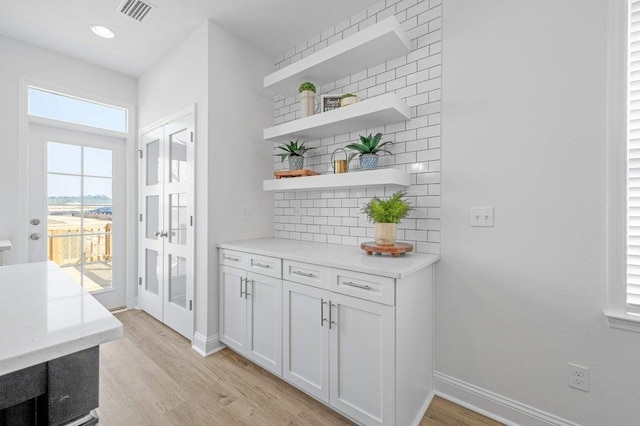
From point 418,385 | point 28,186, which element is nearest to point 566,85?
point 418,385

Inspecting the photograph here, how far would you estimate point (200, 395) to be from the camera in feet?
6.56

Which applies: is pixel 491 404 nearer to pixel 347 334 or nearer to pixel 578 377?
pixel 578 377

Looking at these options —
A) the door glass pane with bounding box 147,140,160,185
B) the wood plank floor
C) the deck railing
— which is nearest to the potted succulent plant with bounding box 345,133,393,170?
the wood plank floor

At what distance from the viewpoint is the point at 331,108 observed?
2365mm

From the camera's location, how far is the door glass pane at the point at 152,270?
3.30 meters

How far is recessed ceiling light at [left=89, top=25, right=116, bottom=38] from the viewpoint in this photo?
104 inches

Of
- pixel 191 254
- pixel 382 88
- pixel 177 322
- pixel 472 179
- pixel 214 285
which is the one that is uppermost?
pixel 382 88

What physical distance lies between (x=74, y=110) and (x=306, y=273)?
3.23 m

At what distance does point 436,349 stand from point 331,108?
1.94 metres

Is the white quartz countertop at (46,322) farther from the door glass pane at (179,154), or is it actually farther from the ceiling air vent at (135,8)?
the ceiling air vent at (135,8)

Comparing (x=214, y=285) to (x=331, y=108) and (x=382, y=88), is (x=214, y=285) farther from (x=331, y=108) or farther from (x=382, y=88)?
(x=382, y=88)

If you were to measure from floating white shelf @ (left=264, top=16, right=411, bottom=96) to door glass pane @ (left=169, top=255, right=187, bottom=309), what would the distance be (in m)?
1.91

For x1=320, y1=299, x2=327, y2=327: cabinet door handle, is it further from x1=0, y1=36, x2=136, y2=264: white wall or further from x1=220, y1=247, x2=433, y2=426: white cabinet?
x1=0, y1=36, x2=136, y2=264: white wall

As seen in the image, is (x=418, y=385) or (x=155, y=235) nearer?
(x=418, y=385)
